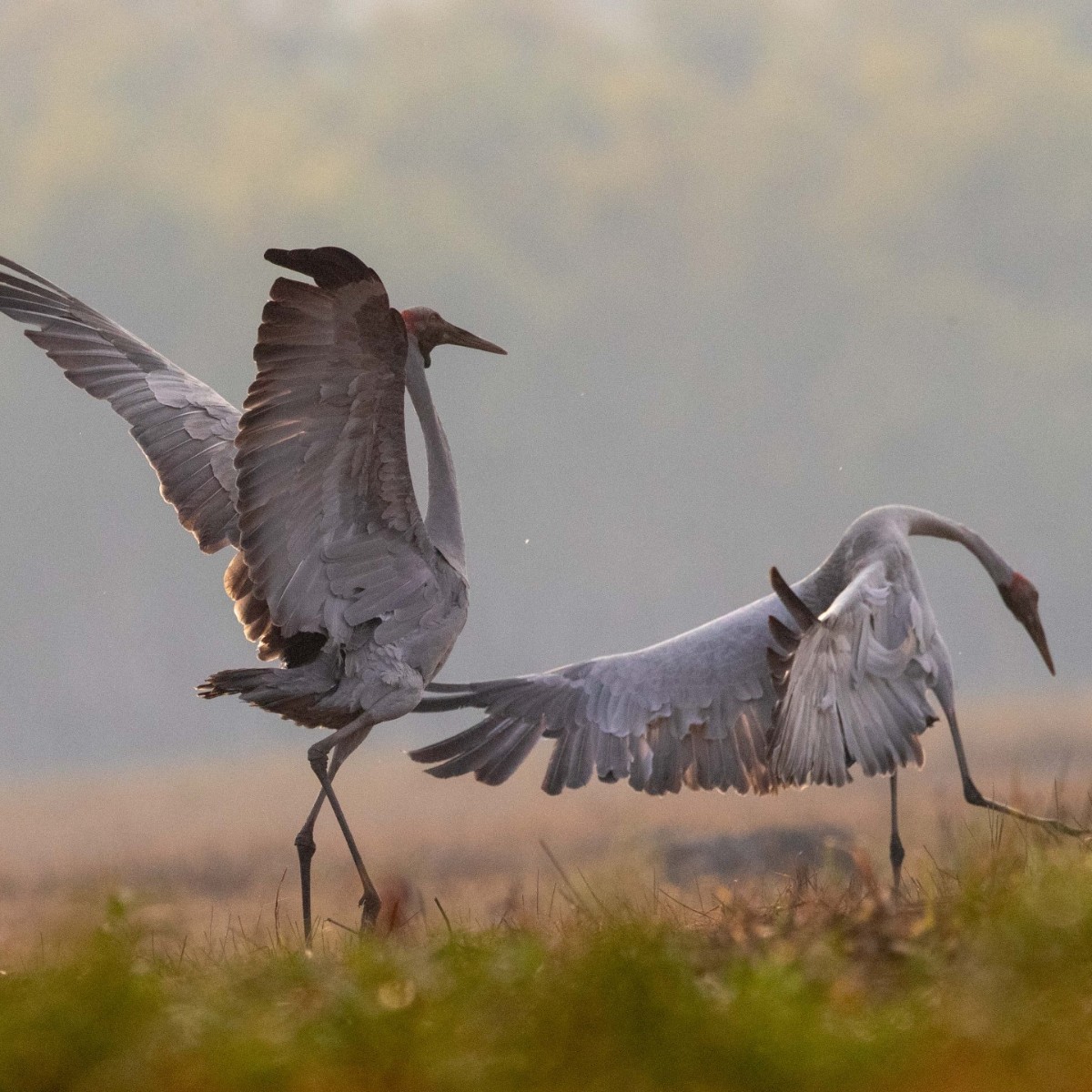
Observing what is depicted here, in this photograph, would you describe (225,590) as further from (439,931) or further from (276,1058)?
(276,1058)

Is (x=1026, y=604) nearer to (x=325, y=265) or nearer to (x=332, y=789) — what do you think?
(x=332, y=789)

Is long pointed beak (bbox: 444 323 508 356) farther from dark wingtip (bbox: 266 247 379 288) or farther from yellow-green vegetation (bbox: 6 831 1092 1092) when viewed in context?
yellow-green vegetation (bbox: 6 831 1092 1092)

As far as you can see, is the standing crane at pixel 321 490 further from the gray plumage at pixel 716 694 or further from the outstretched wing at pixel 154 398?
the gray plumage at pixel 716 694

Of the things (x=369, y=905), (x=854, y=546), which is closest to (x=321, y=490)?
(x=369, y=905)

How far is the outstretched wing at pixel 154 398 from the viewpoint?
7785 millimetres

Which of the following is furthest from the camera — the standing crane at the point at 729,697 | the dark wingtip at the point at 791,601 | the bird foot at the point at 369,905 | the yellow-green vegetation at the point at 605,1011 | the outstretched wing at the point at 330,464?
the bird foot at the point at 369,905

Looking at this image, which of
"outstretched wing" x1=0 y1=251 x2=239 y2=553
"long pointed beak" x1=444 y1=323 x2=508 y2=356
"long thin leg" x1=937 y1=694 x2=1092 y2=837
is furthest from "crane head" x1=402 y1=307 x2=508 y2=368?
"long thin leg" x1=937 y1=694 x2=1092 y2=837

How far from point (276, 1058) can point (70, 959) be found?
2.47 feet

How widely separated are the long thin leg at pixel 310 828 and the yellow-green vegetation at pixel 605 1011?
7.45ft

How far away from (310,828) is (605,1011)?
3.82 m

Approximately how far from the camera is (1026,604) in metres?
8.84

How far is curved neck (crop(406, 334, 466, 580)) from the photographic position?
7211 mm

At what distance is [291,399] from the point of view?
6125 mm

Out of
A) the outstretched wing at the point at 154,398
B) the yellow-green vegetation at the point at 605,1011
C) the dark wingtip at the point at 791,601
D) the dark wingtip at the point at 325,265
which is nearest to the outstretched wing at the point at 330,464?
the dark wingtip at the point at 325,265
